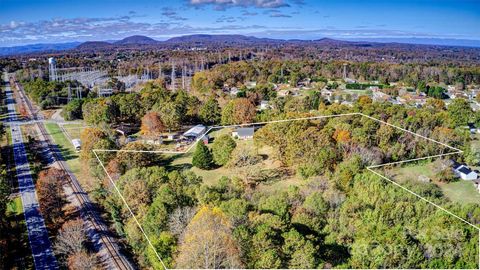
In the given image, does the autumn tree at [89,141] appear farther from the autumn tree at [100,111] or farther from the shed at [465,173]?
the shed at [465,173]

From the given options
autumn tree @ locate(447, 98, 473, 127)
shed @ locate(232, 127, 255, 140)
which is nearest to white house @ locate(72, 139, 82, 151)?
shed @ locate(232, 127, 255, 140)

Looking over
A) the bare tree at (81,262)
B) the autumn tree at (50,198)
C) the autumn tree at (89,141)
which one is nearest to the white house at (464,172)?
the bare tree at (81,262)

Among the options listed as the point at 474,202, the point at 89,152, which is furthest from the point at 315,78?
the point at 474,202

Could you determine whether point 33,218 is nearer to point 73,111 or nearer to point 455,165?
point 455,165

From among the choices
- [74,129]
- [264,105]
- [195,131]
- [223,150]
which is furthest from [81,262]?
[264,105]

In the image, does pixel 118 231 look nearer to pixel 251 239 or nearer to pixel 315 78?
pixel 251 239

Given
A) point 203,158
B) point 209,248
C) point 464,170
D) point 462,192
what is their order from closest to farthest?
point 209,248, point 462,192, point 464,170, point 203,158
